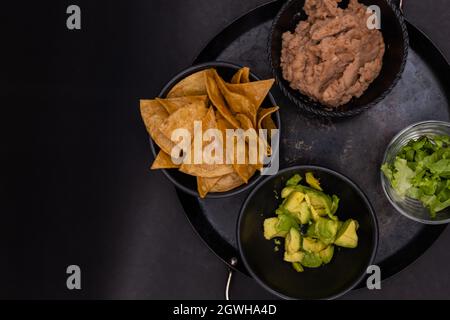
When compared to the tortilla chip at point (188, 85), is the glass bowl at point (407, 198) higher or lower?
lower

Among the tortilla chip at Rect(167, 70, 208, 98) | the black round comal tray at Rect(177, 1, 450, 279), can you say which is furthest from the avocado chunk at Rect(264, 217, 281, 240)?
the tortilla chip at Rect(167, 70, 208, 98)

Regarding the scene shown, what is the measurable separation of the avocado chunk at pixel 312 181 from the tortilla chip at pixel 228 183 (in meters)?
0.16

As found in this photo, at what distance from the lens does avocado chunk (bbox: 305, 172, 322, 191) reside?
1.27 metres

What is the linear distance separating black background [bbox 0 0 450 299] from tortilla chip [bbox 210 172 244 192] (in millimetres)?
247

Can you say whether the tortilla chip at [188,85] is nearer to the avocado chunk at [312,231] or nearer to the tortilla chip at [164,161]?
the tortilla chip at [164,161]

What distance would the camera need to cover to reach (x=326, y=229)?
1.24m

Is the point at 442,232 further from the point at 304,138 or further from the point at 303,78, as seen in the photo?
the point at 303,78

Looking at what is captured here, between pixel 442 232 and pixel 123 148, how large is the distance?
877 millimetres

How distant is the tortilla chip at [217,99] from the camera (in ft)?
3.82

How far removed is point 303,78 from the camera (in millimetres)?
1229

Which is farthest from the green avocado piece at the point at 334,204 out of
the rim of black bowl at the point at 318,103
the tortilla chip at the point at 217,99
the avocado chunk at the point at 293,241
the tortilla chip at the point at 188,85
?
the tortilla chip at the point at 188,85

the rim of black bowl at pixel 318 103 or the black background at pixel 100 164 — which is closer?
the rim of black bowl at pixel 318 103

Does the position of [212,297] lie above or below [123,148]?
below
